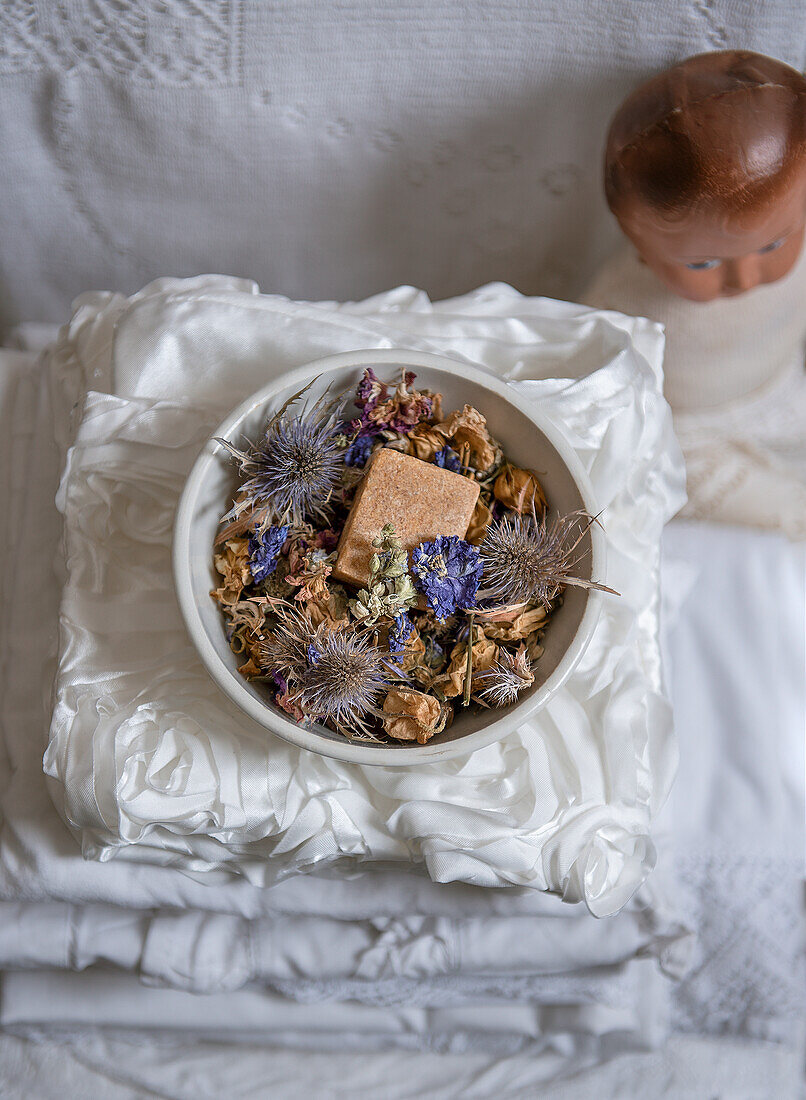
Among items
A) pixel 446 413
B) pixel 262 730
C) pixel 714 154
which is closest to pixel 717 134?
pixel 714 154

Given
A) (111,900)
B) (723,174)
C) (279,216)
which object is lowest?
(111,900)

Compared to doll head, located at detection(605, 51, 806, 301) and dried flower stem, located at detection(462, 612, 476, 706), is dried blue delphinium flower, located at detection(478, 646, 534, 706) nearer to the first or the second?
dried flower stem, located at detection(462, 612, 476, 706)

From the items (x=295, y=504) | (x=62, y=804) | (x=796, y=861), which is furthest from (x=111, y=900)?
(x=796, y=861)

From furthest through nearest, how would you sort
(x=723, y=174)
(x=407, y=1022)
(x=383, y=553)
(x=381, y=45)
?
(x=407, y=1022), (x=381, y=45), (x=723, y=174), (x=383, y=553)

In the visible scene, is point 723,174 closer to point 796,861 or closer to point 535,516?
point 535,516

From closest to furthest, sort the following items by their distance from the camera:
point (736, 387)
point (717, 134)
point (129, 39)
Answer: point (717, 134) < point (129, 39) < point (736, 387)

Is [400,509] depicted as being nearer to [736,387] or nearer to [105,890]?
[105,890]
